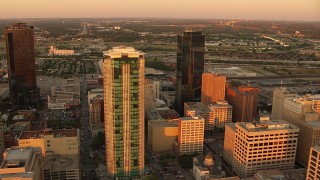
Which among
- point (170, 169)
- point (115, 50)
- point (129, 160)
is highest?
point (115, 50)

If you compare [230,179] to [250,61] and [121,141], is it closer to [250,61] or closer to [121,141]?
[121,141]

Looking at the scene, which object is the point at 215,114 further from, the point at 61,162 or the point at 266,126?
the point at 61,162

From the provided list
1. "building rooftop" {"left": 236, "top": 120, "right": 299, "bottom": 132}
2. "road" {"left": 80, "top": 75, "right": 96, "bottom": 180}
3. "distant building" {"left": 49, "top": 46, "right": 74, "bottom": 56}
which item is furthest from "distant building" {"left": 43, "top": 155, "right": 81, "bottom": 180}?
"distant building" {"left": 49, "top": 46, "right": 74, "bottom": 56}

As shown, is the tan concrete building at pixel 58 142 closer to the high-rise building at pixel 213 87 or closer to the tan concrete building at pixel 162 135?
the tan concrete building at pixel 162 135

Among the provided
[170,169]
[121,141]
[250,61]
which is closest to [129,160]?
[121,141]

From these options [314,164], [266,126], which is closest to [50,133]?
[266,126]

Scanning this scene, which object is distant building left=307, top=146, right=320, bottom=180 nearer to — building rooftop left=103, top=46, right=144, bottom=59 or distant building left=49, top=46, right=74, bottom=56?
building rooftop left=103, top=46, right=144, bottom=59
